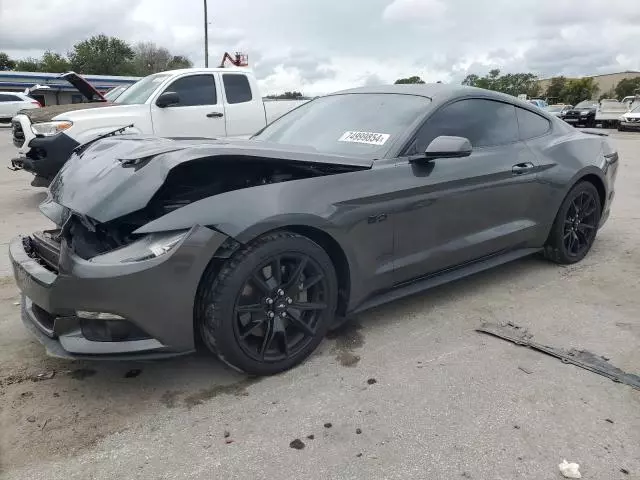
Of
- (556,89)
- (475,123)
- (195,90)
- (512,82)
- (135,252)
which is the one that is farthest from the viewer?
(556,89)

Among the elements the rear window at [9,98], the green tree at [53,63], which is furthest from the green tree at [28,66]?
the rear window at [9,98]

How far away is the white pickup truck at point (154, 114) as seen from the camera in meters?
7.14

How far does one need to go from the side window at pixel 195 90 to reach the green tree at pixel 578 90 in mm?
70607

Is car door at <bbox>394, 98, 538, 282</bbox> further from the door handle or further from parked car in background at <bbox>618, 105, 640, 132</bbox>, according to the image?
parked car in background at <bbox>618, 105, 640, 132</bbox>

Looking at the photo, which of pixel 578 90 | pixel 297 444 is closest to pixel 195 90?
pixel 297 444

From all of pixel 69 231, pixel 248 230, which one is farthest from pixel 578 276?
pixel 69 231

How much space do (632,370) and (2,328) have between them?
3778mm

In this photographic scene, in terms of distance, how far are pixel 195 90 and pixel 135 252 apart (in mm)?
6340

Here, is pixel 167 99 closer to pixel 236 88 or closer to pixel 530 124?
pixel 236 88

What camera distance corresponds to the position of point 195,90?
27.3 feet

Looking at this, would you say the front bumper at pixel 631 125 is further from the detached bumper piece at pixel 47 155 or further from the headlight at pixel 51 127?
the detached bumper piece at pixel 47 155

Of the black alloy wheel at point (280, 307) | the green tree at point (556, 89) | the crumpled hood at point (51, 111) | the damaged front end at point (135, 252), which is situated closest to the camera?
the damaged front end at point (135, 252)

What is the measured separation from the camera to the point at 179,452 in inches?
91.2

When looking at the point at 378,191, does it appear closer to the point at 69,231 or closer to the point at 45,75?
the point at 69,231
